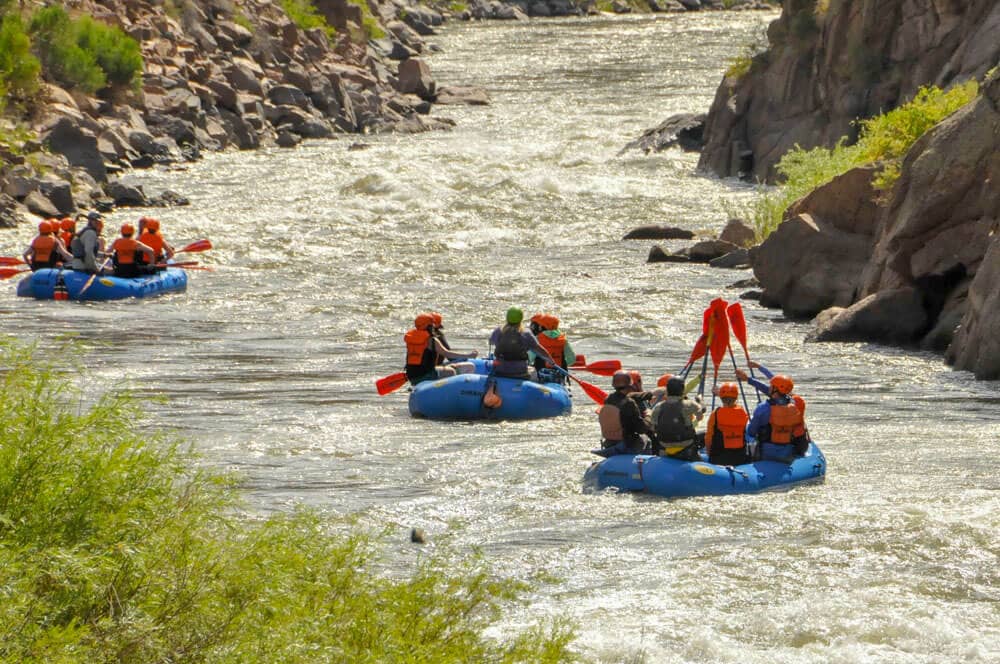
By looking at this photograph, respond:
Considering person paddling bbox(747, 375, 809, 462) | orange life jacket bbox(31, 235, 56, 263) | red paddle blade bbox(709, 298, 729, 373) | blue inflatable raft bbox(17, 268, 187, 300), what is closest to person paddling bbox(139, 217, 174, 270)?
blue inflatable raft bbox(17, 268, 187, 300)

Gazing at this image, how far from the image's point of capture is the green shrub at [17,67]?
1319 inches

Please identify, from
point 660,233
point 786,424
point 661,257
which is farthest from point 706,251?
point 786,424

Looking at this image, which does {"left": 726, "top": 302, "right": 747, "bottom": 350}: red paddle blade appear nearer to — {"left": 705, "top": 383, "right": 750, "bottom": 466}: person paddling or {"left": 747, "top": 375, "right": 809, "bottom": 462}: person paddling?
Result: {"left": 747, "top": 375, "right": 809, "bottom": 462}: person paddling

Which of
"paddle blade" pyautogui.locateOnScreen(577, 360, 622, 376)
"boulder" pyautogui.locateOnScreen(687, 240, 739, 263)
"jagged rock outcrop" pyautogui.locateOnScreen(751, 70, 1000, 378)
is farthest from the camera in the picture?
"boulder" pyautogui.locateOnScreen(687, 240, 739, 263)

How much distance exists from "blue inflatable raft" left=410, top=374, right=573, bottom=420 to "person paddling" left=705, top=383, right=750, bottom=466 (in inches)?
115

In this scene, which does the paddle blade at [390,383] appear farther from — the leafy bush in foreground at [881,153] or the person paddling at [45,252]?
the leafy bush in foreground at [881,153]

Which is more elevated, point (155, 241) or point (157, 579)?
point (155, 241)

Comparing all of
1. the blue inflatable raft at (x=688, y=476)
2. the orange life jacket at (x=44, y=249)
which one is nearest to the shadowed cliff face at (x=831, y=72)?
the orange life jacket at (x=44, y=249)

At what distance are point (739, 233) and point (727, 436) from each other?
1368cm

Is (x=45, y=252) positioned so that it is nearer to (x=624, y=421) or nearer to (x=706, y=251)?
(x=706, y=251)

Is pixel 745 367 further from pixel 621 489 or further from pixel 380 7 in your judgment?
pixel 380 7

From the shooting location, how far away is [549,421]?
16297 millimetres

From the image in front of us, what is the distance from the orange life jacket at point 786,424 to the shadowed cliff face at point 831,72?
16734mm

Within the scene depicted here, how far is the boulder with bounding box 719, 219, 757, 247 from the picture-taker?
26703mm
